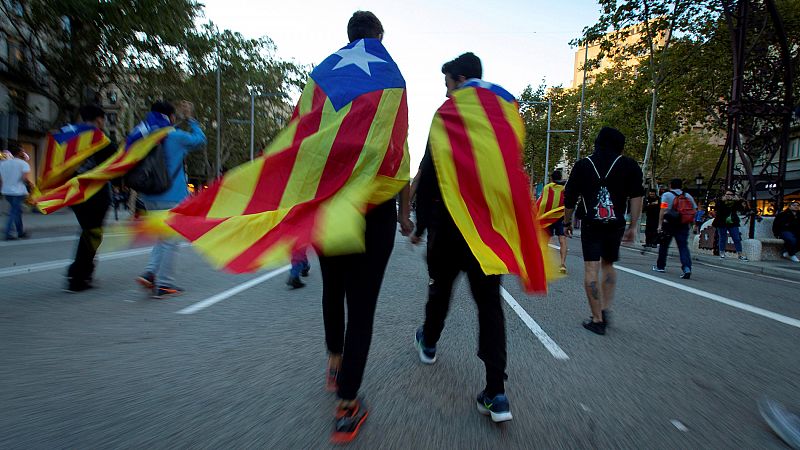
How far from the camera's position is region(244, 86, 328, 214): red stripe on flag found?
7.45ft

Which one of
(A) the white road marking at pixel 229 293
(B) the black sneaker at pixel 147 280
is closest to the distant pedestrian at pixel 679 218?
(A) the white road marking at pixel 229 293

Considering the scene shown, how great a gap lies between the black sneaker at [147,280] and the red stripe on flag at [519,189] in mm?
4130

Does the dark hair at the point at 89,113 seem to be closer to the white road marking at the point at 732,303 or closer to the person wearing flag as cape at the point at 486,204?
the person wearing flag as cape at the point at 486,204

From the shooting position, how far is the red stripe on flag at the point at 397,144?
2.25 m

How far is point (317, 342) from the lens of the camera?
358 centimetres

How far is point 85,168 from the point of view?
4883 mm

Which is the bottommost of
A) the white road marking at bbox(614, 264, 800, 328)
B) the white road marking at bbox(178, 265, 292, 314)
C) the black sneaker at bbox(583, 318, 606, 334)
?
the white road marking at bbox(614, 264, 800, 328)

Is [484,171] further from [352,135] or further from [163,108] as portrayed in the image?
[163,108]

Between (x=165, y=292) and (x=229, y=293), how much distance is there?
0.67 m

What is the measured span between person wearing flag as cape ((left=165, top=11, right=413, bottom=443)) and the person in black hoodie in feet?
8.61

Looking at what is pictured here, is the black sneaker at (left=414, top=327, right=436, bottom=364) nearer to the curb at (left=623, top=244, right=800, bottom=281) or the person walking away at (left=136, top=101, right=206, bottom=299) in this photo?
the person walking away at (left=136, top=101, right=206, bottom=299)

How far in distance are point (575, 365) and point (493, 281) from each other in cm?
134

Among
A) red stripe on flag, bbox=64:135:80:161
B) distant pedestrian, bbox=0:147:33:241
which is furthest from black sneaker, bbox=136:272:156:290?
distant pedestrian, bbox=0:147:33:241

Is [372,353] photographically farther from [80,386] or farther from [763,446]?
[763,446]
